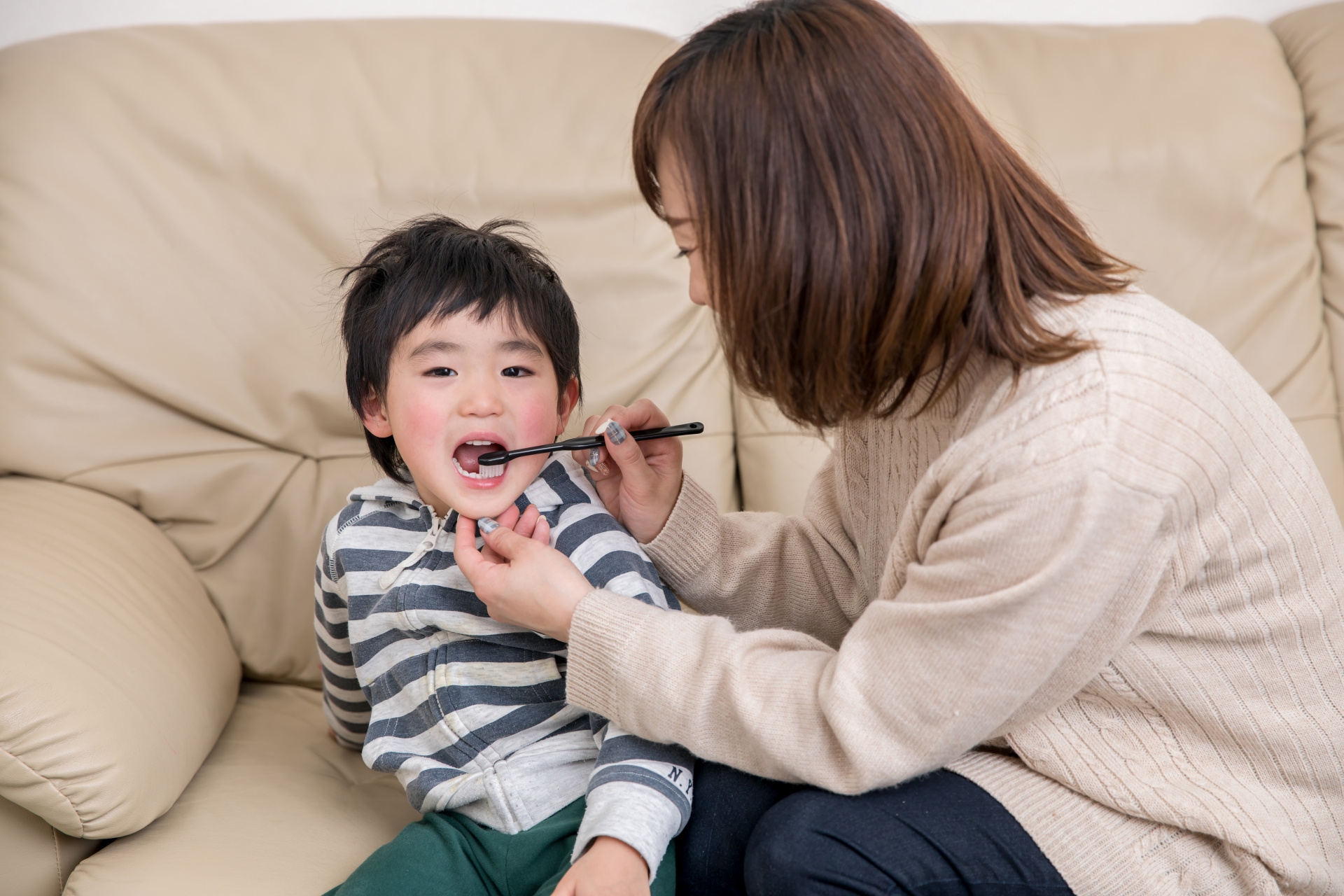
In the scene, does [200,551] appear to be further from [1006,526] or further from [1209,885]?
[1209,885]

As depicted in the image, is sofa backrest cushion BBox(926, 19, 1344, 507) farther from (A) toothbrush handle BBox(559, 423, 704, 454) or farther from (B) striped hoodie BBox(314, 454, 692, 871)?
(B) striped hoodie BBox(314, 454, 692, 871)

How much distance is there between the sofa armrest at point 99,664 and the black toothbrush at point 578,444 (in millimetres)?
427

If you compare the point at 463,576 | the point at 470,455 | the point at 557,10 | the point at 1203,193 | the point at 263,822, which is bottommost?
the point at 263,822

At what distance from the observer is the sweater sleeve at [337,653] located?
1.17 m

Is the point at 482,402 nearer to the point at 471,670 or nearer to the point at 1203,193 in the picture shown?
the point at 471,670

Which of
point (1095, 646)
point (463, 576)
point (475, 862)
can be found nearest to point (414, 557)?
point (463, 576)

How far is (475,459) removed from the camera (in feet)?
3.59

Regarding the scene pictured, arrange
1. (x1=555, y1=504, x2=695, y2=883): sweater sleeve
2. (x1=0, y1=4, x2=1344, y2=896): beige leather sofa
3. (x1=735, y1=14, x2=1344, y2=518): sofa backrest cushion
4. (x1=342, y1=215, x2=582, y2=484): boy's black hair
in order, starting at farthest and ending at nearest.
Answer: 1. (x1=735, y1=14, x2=1344, y2=518): sofa backrest cushion
2. (x1=0, y1=4, x2=1344, y2=896): beige leather sofa
3. (x1=342, y1=215, x2=582, y2=484): boy's black hair
4. (x1=555, y1=504, x2=695, y2=883): sweater sleeve

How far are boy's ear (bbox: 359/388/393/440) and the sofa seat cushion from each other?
0.40 meters

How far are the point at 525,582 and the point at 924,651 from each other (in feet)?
1.14

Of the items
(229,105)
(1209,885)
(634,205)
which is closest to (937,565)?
(1209,885)

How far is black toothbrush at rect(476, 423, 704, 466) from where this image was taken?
41.2 inches

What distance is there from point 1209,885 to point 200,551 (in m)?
1.21

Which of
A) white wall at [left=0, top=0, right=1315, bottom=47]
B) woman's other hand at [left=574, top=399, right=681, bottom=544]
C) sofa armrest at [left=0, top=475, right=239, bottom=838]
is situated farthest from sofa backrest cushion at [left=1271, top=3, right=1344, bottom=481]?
sofa armrest at [left=0, top=475, right=239, bottom=838]
